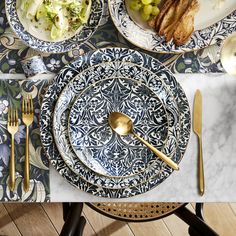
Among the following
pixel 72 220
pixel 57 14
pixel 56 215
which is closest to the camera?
pixel 57 14

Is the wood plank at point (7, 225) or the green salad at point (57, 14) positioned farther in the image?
the wood plank at point (7, 225)

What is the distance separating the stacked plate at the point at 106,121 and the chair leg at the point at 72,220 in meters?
0.11

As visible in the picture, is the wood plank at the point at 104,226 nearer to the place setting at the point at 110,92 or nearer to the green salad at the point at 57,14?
the place setting at the point at 110,92

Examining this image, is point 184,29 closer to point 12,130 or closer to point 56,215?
point 12,130

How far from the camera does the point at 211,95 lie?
104cm

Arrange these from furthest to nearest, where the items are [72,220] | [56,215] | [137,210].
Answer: [56,215] < [137,210] < [72,220]

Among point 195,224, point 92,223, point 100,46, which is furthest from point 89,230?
point 100,46

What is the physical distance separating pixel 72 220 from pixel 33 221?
0.42 metres

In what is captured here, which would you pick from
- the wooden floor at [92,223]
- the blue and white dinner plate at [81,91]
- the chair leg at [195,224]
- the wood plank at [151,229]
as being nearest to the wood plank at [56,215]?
the wooden floor at [92,223]

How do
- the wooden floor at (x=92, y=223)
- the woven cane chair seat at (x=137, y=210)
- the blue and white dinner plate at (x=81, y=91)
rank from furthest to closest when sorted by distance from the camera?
the wooden floor at (x=92, y=223) → the woven cane chair seat at (x=137, y=210) → the blue and white dinner plate at (x=81, y=91)

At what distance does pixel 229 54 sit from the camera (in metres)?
1.03

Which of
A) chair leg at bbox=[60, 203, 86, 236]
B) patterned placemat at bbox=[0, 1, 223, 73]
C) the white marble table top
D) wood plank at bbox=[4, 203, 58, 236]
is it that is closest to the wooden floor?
wood plank at bbox=[4, 203, 58, 236]

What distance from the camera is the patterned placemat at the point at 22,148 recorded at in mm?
1010

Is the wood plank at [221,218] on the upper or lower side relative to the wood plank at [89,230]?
upper
